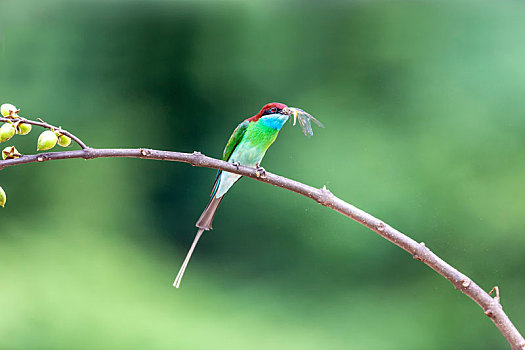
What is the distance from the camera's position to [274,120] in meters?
1.23

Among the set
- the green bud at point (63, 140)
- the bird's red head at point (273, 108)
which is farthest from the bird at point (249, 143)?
the green bud at point (63, 140)

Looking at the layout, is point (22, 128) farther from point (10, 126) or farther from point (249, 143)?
point (249, 143)

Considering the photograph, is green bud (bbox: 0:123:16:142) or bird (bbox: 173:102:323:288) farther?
bird (bbox: 173:102:323:288)

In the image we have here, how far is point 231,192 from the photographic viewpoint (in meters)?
2.18

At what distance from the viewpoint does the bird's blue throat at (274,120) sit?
120 cm

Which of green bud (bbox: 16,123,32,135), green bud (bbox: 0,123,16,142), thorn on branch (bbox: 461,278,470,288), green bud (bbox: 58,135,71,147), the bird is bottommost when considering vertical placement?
green bud (bbox: 0,123,16,142)

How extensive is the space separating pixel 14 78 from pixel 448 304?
2025 millimetres

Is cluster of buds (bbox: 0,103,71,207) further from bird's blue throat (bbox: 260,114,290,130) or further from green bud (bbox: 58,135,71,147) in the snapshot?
bird's blue throat (bbox: 260,114,290,130)

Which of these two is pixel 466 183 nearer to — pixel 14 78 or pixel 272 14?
pixel 272 14

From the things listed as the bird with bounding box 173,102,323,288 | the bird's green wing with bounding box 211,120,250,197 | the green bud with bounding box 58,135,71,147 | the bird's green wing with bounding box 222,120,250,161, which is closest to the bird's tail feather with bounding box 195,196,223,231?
the bird with bounding box 173,102,323,288

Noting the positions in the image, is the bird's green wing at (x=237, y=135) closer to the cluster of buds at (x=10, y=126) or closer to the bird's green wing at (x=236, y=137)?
the bird's green wing at (x=236, y=137)

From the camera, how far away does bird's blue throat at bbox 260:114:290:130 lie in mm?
1204

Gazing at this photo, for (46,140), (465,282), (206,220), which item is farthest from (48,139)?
(465,282)

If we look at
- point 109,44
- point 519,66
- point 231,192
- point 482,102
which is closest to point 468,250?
point 482,102
